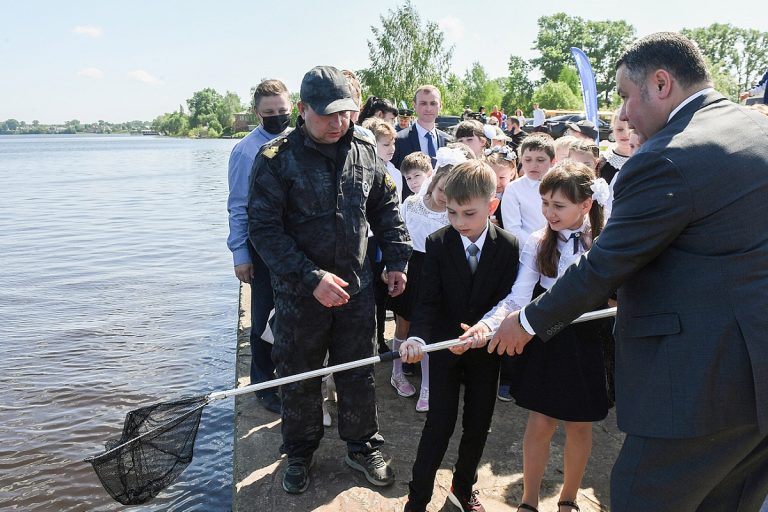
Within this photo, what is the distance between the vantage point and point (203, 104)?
154375 millimetres

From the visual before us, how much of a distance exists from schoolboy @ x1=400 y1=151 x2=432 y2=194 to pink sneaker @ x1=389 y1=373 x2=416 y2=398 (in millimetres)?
1505

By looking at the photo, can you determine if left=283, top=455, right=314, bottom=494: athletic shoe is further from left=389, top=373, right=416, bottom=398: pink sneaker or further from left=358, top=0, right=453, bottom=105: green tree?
left=358, top=0, right=453, bottom=105: green tree

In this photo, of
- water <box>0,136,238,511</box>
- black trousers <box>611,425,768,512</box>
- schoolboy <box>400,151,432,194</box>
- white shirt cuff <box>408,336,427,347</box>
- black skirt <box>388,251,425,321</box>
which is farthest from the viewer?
schoolboy <box>400,151,432,194</box>

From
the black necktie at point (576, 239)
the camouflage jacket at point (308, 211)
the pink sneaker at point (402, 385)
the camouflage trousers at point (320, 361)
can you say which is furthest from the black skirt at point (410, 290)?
the black necktie at point (576, 239)

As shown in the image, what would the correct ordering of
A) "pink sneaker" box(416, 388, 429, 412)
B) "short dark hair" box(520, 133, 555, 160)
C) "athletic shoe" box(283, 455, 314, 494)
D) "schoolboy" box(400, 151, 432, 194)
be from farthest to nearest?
"schoolboy" box(400, 151, 432, 194) < "short dark hair" box(520, 133, 555, 160) < "pink sneaker" box(416, 388, 429, 412) < "athletic shoe" box(283, 455, 314, 494)

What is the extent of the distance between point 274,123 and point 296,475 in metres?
2.34

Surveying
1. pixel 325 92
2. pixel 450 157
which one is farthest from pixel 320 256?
pixel 450 157

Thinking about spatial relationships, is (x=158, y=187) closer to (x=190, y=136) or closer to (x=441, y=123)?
(x=441, y=123)

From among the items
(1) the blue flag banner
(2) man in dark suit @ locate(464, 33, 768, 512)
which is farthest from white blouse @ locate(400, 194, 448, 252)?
(1) the blue flag banner

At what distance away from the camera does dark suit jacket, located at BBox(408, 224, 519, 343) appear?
9.69 ft

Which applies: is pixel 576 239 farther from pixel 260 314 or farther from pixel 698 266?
pixel 260 314

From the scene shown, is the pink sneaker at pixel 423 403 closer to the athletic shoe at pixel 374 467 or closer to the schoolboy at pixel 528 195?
the athletic shoe at pixel 374 467

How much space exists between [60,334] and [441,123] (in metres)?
22.3

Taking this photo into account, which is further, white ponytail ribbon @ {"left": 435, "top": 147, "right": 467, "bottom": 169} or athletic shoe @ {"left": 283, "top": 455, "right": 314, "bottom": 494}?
white ponytail ribbon @ {"left": 435, "top": 147, "right": 467, "bottom": 169}
